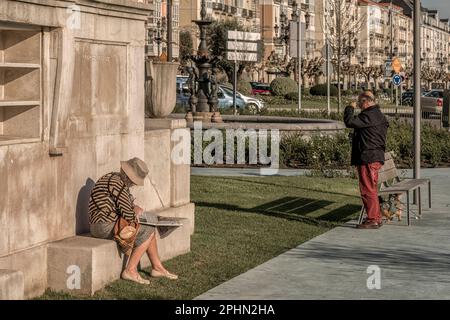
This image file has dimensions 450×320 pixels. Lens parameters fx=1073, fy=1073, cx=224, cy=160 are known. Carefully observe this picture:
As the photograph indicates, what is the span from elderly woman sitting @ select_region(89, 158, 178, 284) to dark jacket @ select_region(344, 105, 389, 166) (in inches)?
171

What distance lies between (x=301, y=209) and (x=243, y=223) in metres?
1.78

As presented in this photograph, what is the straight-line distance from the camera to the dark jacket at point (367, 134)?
12.9m

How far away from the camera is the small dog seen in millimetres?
14095

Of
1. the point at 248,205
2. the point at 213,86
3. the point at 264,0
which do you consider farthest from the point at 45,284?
the point at 264,0

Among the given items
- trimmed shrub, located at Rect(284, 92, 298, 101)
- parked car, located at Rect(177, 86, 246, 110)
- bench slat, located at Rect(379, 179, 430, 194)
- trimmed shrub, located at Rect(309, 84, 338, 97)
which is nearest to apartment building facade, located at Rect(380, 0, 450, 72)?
trimmed shrub, located at Rect(309, 84, 338, 97)

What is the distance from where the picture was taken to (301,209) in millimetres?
14961

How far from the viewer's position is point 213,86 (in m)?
33.2

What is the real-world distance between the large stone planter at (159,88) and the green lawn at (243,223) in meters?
1.48

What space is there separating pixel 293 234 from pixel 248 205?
8.54 feet

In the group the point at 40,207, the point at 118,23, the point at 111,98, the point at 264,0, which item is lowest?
the point at 40,207

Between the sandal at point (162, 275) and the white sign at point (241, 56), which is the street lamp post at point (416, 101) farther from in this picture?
the white sign at point (241, 56)

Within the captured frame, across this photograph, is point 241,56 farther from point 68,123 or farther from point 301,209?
point 68,123

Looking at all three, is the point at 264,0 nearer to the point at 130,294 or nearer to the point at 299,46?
the point at 299,46

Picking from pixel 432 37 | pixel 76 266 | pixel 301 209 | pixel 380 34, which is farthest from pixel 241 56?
pixel 432 37
